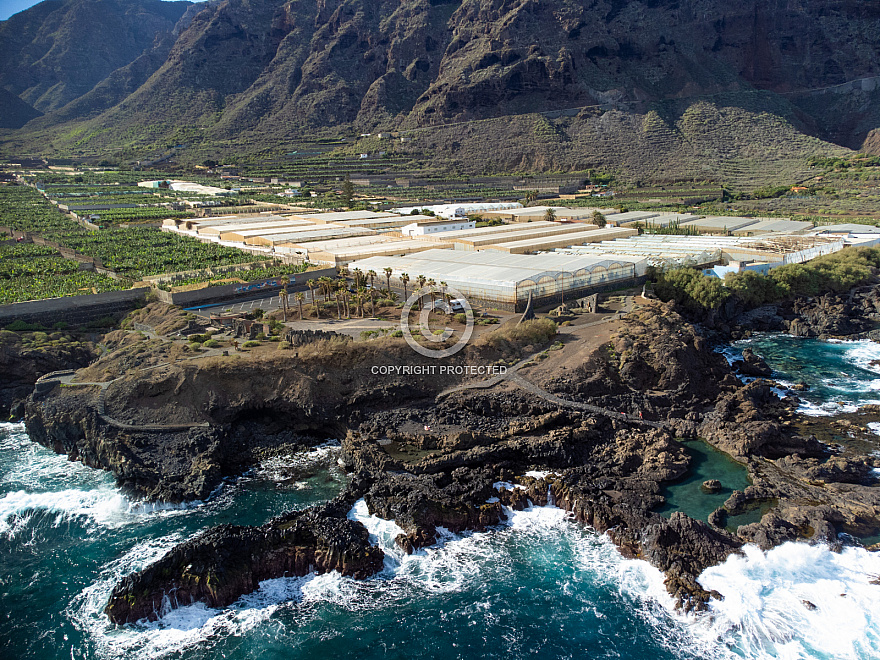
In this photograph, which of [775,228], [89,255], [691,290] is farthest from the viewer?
[775,228]

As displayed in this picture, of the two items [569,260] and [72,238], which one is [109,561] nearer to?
[569,260]

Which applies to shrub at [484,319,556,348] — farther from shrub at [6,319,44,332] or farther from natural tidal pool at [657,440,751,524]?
shrub at [6,319,44,332]

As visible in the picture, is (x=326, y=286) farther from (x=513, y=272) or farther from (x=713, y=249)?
(x=713, y=249)

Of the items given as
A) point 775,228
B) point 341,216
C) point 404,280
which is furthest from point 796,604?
point 341,216

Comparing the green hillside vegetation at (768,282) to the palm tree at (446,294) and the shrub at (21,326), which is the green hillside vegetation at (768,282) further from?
the shrub at (21,326)

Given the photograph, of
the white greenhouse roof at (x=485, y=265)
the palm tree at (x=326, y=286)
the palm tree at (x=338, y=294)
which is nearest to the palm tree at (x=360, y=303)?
the palm tree at (x=338, y=294)

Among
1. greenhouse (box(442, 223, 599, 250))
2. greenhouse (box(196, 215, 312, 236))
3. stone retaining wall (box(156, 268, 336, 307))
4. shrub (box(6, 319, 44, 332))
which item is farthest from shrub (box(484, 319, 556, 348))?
greenhouse (box(196, 215, 312, 236))

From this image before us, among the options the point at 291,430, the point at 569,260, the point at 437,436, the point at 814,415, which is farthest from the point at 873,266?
the point at 291,430

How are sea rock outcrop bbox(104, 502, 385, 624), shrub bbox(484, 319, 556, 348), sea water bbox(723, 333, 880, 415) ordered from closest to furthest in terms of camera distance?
sea rock outcrop bbox(104, 502, 385, 624)
sea water bbox(723, 333, 880, 415)
shrub bbox(484, 319, 556, 348)
